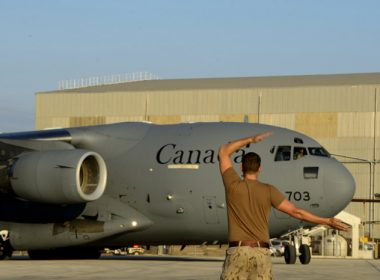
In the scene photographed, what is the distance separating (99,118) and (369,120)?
58.3ft

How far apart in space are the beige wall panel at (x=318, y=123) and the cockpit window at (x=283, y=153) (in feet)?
116

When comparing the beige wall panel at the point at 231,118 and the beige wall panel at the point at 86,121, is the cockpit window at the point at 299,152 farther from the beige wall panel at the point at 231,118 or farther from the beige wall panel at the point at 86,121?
the beige wall panel at the point at 86,121

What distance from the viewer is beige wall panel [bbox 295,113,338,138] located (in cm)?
6234

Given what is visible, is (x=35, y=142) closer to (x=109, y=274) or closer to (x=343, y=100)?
(x=109, y=274)

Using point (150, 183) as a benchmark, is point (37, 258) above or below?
below

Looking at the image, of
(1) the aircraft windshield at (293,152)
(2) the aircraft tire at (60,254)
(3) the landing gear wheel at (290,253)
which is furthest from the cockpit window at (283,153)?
(2) the aircraft tire at (60,254)

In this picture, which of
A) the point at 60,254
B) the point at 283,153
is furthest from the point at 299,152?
the point at 60,254

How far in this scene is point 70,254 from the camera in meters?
30.4

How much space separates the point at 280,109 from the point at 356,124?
15.9 feet

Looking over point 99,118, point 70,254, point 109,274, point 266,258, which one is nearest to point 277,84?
point 99,118

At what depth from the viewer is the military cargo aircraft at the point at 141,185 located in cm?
2664

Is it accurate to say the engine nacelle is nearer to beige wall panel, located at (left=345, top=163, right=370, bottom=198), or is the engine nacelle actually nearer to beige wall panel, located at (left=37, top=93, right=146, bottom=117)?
beige wall panel, located at (left=345, top=163, right=370, bottom=198)

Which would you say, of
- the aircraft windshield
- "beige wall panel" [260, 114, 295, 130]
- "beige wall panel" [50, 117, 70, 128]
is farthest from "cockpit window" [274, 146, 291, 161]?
"beige wall panel" [50, 117, 70, 128]

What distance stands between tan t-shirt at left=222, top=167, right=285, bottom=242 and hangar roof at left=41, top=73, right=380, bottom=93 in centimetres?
5320
